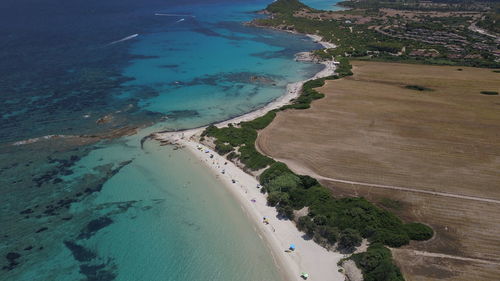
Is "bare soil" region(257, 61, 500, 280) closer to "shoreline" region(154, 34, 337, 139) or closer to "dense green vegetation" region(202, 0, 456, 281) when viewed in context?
"dense green vegetation" region(202, 0, 456, 281)

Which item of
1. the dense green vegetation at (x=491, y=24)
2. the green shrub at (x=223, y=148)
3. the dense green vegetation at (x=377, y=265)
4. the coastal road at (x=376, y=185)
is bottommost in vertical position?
the dense green vegetation at (x=377, y=265)

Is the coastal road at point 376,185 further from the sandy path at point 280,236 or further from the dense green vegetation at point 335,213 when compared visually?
the sandy path at point 280,236

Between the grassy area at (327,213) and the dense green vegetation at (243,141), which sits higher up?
the dense green vegetation at (243,141)

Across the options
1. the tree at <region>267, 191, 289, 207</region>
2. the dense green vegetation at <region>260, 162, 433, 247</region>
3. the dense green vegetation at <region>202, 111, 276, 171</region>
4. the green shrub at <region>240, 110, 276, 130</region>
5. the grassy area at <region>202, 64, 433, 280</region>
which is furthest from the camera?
the green shrub at <region>240, 110, 276, 130</region>

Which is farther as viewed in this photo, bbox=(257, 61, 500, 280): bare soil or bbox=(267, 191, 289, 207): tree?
bbox=(267, 191, 289, 207): tree

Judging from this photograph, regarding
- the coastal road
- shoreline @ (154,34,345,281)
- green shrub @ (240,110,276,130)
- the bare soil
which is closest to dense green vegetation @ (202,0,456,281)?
green shrub @ (240,110,276,130)

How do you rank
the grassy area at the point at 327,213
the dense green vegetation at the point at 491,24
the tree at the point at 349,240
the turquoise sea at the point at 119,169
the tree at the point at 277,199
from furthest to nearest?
the dense green vegetation at the point at 491,24 → the tree at the point at 277,199 → the grassy area at the point at 327,213 → the turquoise sea at the point at 119,169 → the tree at the point at 349,240

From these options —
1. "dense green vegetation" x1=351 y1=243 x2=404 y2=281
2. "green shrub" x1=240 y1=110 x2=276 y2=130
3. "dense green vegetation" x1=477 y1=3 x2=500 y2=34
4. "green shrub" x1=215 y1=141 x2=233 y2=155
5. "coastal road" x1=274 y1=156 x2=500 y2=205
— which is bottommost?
"dense green vegetation" x1=351 y1=243 x2=404 y2=281

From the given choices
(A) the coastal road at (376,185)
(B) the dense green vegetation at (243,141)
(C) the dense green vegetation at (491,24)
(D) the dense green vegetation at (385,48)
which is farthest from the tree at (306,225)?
(C) the dense green vegetation at (491,24)
